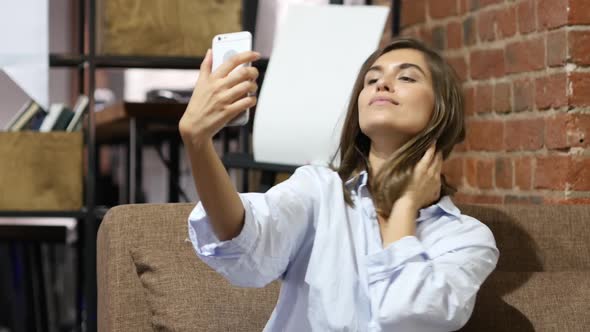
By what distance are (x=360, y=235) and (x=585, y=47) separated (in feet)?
3.01

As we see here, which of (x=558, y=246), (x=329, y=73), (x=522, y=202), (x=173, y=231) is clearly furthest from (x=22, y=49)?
(x=558, y=246)

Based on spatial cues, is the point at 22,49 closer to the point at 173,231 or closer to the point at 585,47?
the point at 173,231

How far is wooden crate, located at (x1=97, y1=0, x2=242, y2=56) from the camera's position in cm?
271

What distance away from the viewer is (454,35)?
2.66 metres

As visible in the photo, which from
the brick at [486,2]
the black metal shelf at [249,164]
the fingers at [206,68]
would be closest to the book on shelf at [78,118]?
the black metal shelf at [249,164]

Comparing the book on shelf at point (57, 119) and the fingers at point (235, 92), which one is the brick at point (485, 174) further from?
the fingers at point (235, 92)

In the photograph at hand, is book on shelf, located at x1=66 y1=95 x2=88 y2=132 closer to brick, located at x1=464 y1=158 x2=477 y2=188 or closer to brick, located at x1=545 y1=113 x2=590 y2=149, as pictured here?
brick, located at x1=464 y1=158 x2=477 y2=188

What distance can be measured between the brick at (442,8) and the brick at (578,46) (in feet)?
1.76

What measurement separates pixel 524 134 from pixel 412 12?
734mm

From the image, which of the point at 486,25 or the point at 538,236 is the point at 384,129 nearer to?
the point at 538,236

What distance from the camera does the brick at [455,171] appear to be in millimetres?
2654

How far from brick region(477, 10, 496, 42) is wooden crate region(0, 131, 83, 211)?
108 centimetres

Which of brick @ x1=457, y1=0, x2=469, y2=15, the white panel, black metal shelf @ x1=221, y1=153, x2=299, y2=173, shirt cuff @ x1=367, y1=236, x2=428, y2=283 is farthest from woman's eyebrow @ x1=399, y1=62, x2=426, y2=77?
brick @ x1=457, y1=0, x2=469, y2=15

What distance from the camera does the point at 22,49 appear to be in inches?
101
